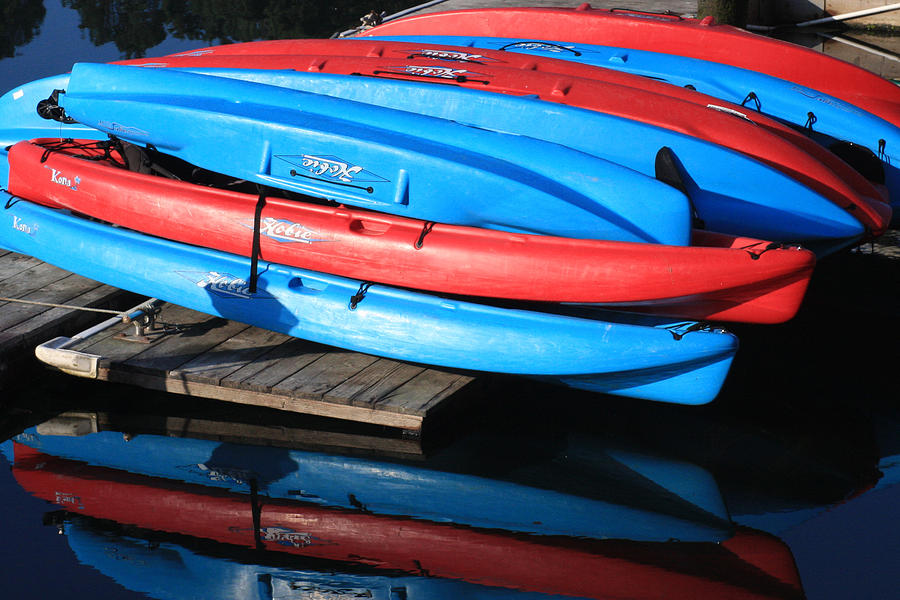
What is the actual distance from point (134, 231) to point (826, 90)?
3794 millimetres

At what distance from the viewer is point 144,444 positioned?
4504 millimetres

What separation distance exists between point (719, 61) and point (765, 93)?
0.50 meters

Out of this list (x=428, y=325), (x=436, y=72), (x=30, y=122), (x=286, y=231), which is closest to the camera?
(x=428, y=325)

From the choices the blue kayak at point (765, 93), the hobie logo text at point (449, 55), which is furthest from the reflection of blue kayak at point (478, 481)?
the hobie logo text at point (449, 55)

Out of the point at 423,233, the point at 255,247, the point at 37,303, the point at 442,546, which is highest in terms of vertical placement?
the point at 423,233

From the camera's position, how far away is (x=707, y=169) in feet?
15.5

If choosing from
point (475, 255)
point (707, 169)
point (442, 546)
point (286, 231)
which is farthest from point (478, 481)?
point (707, 169)

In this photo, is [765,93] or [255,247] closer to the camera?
[255,247]

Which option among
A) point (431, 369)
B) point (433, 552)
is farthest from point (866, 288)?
point (433, 552)

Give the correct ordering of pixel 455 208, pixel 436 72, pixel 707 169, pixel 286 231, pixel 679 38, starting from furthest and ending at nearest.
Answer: pixel 679 38, pixel 436 72, pixel 707 169, pixel 286 231, pixel 455 208

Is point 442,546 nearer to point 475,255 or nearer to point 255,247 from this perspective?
point 475,255

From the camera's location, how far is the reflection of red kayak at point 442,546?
3660mm

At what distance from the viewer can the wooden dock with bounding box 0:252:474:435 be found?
4363 millimetres

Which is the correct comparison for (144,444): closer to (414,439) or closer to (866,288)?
(414,439)
